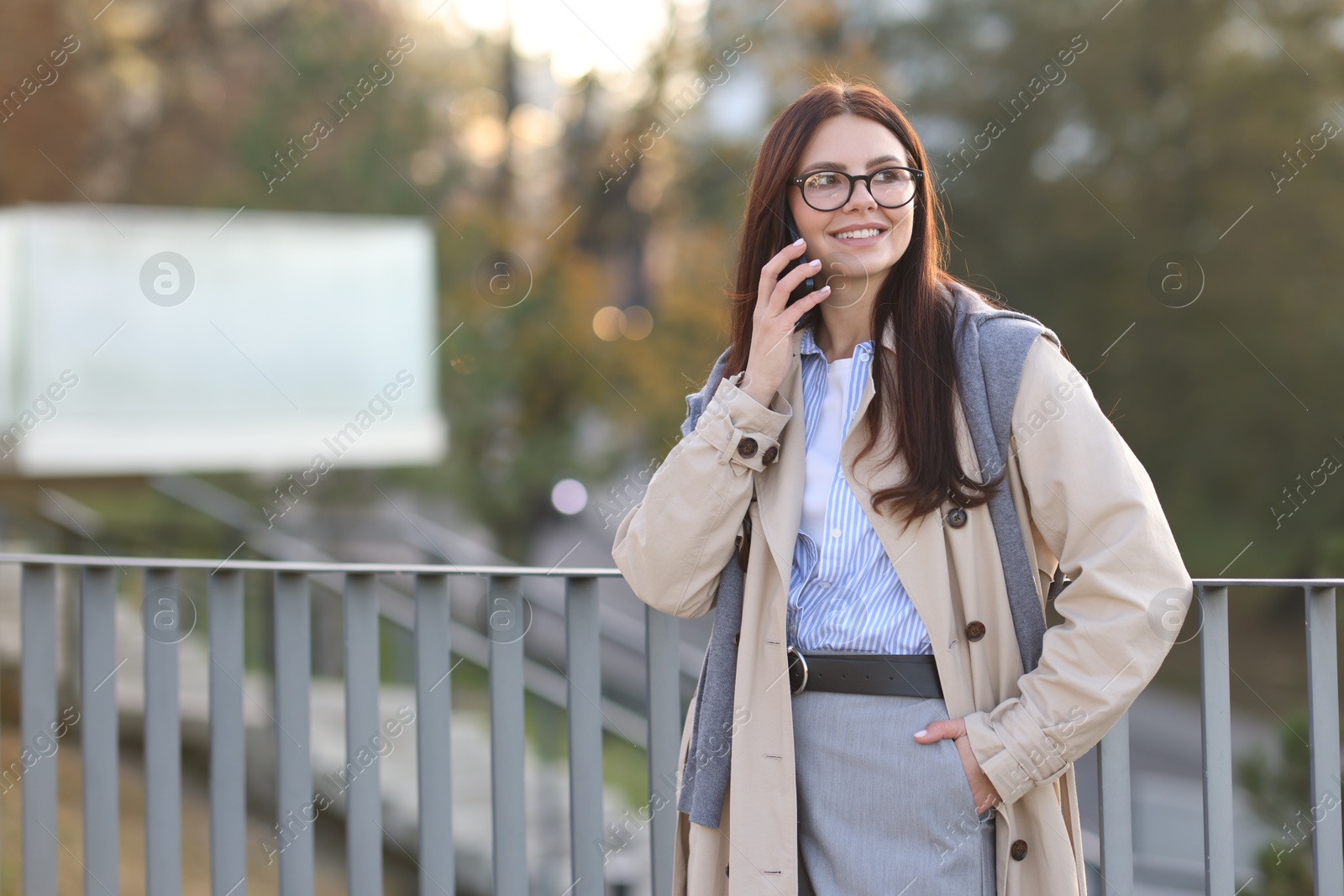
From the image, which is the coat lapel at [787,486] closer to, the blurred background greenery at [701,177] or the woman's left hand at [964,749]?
the woman's left hand at [964,749]

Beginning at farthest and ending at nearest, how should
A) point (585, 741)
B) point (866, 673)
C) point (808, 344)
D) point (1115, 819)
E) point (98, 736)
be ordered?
point (98, 736) → point (585, 741) → point (1115, 819) → point (808, 344) → point (866, 673)

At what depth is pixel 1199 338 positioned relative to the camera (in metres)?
14.4

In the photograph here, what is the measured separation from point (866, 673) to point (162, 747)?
1584mm

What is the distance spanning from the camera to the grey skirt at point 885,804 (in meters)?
1.81

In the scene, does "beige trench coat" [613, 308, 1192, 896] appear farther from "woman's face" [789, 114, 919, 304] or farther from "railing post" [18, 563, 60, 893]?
"railing post" [18, 563, 60, 893]

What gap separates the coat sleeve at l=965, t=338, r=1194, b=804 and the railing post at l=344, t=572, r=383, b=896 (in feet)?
4.17

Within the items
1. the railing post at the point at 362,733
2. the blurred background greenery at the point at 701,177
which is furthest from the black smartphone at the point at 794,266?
the blurred background greenery at the point at 701,177

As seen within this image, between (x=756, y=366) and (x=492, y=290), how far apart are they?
28.8 feet

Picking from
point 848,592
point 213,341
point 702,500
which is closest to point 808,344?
point 702,500

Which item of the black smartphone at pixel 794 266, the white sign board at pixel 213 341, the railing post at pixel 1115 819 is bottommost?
the railing post at pixel 1115 819

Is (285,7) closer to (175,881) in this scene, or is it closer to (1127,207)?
(1127,207)

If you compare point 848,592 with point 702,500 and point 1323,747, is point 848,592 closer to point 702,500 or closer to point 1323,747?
point 702,500

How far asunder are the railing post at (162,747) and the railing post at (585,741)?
854 millimetres

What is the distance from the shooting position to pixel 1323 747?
2.18 m
